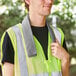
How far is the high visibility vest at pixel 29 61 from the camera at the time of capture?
1.07 m

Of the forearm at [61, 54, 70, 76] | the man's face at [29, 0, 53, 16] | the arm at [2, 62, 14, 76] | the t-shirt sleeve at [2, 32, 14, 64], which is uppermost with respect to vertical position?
the man's face at [29, 0, 53, 16]

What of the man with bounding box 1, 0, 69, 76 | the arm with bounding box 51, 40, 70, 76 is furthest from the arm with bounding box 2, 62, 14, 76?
the arm with bounding box 51, 40, 70, 76

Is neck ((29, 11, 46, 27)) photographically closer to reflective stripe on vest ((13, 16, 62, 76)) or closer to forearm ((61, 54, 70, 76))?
reflective stripe on vest ((13, 16, 62, 76))

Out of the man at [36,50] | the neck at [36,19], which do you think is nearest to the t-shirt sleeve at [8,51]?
the man at [36,50]

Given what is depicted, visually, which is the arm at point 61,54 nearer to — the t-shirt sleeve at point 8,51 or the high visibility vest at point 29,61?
the high visibility vest at point 29,61

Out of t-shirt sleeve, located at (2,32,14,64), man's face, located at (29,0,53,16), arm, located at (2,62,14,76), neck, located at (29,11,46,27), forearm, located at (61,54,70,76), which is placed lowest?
forearm, located at (61,54,70,76)

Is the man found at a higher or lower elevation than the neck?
lower

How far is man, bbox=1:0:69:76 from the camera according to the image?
3.51 ft

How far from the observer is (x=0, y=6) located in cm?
477

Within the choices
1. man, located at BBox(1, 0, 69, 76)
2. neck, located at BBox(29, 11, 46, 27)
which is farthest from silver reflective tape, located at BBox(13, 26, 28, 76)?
neck, located at BBox(29, 11, 46, 27)

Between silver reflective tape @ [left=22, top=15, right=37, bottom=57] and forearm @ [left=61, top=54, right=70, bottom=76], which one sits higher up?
silver reflective tape @ [left=22, top=15, right=37, bottom=57]

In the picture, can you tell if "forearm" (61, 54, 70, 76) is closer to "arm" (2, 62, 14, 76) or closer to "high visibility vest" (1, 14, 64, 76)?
"high visibility vest" (1, 14, 64, 76)

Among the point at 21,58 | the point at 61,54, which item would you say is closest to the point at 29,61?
the point at 21,58

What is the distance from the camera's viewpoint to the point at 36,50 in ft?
3.64
